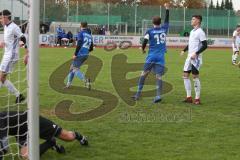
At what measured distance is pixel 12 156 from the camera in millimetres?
6922

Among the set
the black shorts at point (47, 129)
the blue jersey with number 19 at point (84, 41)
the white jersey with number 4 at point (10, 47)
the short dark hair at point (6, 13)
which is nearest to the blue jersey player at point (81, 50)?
the blue jersey with number 19 at point (84, 41)

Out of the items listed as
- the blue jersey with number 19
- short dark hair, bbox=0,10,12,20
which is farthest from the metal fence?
short dark hair, bbox=0,10,12,20

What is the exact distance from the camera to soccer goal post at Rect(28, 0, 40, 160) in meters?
5.11

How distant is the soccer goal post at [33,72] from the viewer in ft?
16.8

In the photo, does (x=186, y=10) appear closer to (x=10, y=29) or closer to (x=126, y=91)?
(x=126, y=91)

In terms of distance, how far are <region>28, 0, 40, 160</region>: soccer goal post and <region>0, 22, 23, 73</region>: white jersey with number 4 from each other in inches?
220

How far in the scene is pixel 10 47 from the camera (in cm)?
1108

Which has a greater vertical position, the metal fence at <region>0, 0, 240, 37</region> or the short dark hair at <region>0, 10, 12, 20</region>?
the metal fence at <region>0, 0, 240, 37</region>

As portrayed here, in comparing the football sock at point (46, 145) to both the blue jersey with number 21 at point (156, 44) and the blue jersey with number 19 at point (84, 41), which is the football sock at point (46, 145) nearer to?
the blue jersey with number 21 at point (156, 44)

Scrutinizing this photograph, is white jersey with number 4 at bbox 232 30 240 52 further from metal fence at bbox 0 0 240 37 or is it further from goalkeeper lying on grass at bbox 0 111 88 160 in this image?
metal fence at bbox 0 0 240 37

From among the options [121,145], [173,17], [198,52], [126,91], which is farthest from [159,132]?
[173,17]

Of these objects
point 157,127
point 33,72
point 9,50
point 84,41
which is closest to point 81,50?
point 84,41

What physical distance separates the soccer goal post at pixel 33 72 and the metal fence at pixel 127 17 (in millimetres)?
38654

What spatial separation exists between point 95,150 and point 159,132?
171 centimetres
